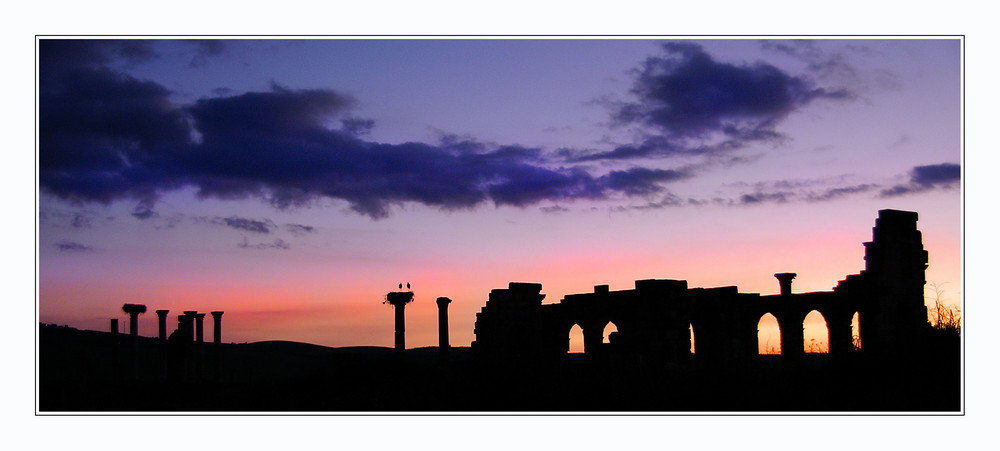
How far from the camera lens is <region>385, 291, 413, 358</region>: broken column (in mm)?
30938

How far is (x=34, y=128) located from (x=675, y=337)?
17.3m

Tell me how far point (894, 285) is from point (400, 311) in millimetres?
14300

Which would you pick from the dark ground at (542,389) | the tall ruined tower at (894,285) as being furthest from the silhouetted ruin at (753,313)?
the dark ground at (542,389)

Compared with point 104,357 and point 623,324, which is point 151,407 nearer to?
point 623,324

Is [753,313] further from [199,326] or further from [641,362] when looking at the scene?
[199,326]

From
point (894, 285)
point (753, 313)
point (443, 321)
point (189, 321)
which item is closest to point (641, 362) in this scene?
point (753, 313)

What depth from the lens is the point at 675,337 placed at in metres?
28.6

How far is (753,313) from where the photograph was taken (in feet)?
99.3

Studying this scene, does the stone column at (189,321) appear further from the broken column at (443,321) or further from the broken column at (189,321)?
the broken column at (443,321)

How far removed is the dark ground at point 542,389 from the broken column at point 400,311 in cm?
62

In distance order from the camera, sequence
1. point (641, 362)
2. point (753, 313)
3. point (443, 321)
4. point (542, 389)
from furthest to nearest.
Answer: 1. point (443, 321)
2. point (753, 313)
3. point (641, 362)
4. point (542, 389)

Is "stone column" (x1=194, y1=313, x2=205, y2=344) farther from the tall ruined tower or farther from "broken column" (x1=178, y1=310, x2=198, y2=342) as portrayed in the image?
the tall ruined tower

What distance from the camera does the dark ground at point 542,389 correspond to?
2466 centimetres
